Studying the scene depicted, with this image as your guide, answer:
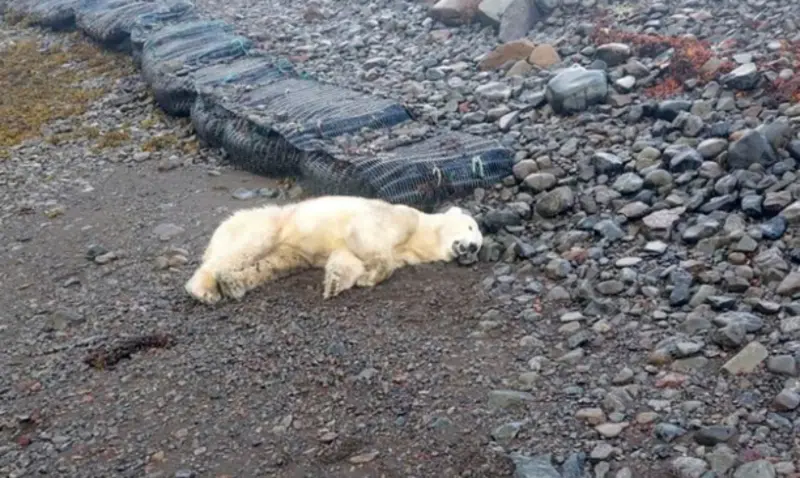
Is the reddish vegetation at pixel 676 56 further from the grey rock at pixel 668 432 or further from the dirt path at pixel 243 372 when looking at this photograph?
the grey rock at pixel 668 432

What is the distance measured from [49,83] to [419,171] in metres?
7.91

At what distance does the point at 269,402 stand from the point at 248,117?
15.4 ft

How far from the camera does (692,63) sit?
8781 millimetres

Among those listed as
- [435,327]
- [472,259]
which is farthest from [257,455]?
[472,259]

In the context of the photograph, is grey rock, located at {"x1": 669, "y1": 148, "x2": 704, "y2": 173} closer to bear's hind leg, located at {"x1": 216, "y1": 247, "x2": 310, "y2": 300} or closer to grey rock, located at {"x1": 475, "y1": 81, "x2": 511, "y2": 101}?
grey rock, located at {"x1": 475, "y1": 81, "x2": 511, "y2": 101}

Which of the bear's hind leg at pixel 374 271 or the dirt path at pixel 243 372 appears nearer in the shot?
the dirt path at pixel 243 372

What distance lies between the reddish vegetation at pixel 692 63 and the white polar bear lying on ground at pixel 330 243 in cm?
284

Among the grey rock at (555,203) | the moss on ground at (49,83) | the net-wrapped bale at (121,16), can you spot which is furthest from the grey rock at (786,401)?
the net-wrapped bale at (121,16)

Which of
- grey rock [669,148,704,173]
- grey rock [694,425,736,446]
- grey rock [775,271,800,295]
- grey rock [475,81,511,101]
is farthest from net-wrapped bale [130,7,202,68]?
grey rock [694,425,736,446]

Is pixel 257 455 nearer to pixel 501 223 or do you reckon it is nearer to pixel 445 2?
pixel 501 223

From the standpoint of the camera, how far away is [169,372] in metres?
5.85

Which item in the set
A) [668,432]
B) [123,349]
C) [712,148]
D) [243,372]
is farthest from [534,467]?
[712,148]

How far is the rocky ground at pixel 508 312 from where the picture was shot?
4.88 metres

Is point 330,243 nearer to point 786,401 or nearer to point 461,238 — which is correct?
point 461,238
